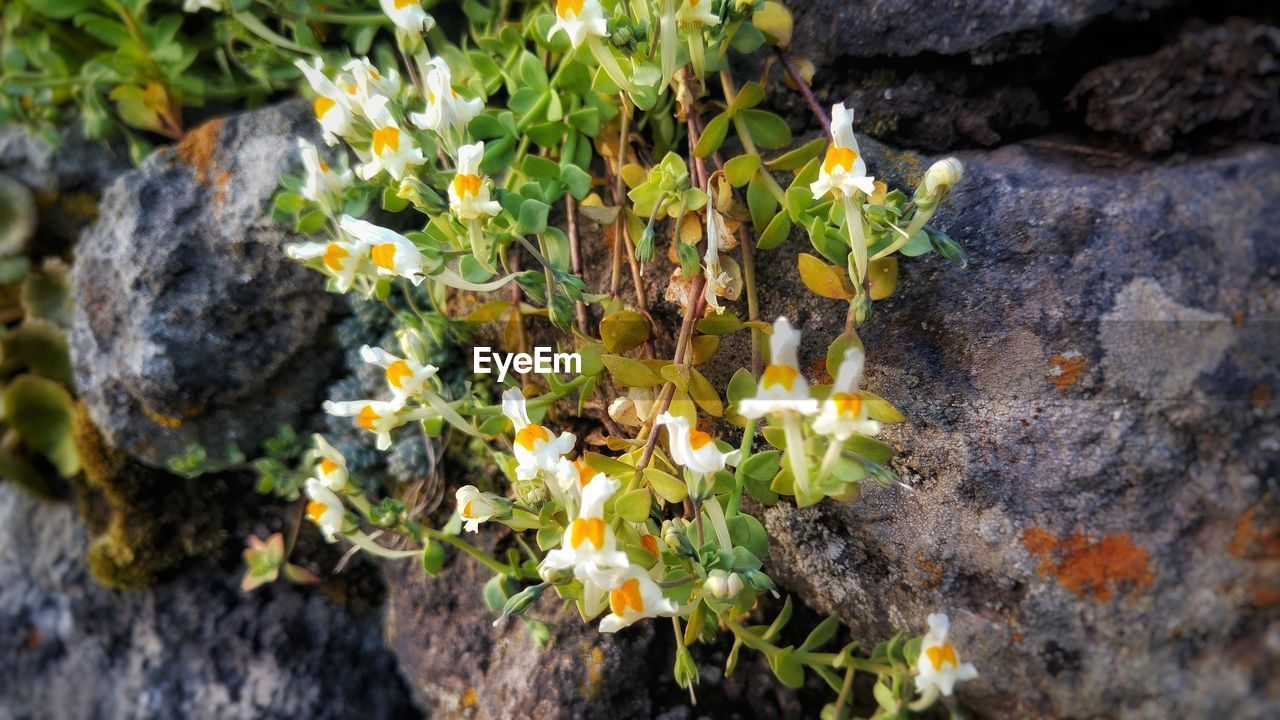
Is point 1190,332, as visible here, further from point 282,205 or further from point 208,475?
point 208,475

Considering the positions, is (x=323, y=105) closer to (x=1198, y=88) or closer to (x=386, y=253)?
(x=386, y=253)

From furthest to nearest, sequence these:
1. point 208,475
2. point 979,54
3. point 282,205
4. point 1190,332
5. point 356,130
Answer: point 208,475, point 282,205, point 356,130, point 979,54, point 1190,332

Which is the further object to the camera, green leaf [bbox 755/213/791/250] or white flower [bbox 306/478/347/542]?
white flower [bbox 306/478/347/542]

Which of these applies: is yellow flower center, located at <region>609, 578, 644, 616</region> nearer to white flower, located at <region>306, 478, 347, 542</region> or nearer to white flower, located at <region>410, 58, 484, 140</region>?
white flower, located at <region>306, 478, 347, 542</region>

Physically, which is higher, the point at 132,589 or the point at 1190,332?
the point at 1190,332

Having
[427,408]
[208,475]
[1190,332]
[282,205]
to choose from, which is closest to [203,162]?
[282,205]

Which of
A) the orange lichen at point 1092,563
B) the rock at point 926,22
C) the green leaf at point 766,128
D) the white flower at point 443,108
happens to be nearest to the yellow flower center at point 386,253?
the white flower at point 443,108

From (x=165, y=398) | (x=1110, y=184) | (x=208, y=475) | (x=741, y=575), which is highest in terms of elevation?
(x=1110, y=184)

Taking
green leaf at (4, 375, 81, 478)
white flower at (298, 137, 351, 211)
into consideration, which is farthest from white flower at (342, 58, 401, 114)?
green leaf at (4, 375, 81, 478)
